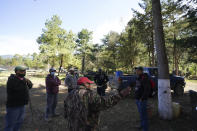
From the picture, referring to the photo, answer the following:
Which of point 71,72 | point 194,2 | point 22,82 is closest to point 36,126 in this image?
point 22,82

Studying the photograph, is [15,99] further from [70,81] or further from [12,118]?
[70,81]

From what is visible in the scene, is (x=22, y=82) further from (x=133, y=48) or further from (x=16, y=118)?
(x=133, y=48)

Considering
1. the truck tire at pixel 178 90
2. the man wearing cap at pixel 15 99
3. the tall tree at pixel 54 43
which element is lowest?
the truck tire at pixel 178 90

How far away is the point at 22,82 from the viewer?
3504 millimetres

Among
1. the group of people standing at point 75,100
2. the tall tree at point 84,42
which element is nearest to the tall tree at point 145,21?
the group of people standing at point 75,100

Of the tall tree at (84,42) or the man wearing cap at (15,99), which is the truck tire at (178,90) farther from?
the tall tree at (84,42)

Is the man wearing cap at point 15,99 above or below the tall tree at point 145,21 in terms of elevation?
below

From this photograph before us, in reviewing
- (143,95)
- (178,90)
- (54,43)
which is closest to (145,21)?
(178,90)

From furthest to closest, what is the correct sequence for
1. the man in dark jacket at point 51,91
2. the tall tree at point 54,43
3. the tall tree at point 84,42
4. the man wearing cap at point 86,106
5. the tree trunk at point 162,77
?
the tall tree at point 84,42 < the tall tree at point 54,43 < the man in dark jacket at point 51,91 < the tree trunk at point 162,77 < the man wearing cap at point 86,106

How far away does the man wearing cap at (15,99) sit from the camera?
10.7ft

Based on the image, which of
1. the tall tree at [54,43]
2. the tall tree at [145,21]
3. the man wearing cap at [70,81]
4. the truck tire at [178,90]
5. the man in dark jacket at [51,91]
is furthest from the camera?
the tall tree at [54,43]

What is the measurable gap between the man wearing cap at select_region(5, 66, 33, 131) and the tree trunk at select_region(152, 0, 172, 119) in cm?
436

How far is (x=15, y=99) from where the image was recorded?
10.9ft

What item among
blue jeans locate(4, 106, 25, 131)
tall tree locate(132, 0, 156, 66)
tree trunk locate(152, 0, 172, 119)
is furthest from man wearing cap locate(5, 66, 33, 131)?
tall tree locate(132, 0, 156, 66)
